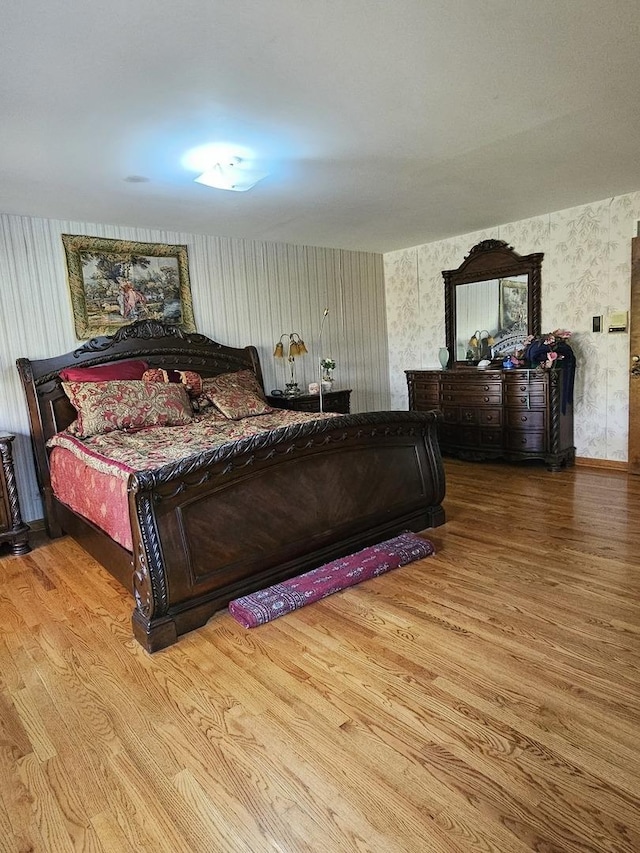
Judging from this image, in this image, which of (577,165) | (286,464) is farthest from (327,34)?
(577,165)

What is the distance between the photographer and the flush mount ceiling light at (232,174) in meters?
3.04

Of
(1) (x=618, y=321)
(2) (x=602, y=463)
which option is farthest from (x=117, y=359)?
(2) (x=602, y=463)

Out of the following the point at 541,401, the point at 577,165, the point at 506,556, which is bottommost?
the point at 506,556

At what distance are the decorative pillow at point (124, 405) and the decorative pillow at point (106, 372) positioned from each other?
86mm

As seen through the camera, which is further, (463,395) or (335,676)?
(463,395)

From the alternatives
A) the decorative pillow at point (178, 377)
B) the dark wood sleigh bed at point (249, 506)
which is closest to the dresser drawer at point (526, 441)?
the dark wood sleigh bed at point (249, 506)

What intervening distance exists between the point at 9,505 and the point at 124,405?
1007mm

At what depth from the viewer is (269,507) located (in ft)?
8.71

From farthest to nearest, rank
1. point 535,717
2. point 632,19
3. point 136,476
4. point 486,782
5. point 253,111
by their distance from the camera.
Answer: point 253,111 → point 136,476 → point 632,19 → point 535,717 → point 486,782

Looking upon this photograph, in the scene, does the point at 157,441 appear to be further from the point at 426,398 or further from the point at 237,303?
the point at 426,398

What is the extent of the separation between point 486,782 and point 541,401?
12.8 ft

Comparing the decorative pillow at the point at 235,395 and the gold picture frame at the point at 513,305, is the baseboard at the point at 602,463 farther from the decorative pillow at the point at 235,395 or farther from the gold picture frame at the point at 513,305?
the decorative pillow at the point at 235,395

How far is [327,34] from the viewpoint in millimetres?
1923

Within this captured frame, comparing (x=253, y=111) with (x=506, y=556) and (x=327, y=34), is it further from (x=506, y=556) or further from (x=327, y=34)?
(x=506, y=556)
